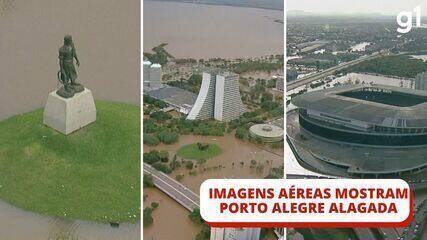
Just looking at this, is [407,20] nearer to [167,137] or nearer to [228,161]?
[228,161]

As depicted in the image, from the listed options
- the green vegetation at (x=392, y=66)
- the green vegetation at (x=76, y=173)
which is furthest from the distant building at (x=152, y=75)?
the green vegetation at (x=392, y=66)

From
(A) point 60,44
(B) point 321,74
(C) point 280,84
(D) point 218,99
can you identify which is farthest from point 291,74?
(A) point 60,44

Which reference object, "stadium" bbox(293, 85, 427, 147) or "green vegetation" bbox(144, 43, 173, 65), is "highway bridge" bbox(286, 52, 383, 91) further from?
"green vegetation" bbox(144, 43, 173, 65)

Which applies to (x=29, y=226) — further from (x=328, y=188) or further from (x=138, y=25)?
(x=328, y=188)

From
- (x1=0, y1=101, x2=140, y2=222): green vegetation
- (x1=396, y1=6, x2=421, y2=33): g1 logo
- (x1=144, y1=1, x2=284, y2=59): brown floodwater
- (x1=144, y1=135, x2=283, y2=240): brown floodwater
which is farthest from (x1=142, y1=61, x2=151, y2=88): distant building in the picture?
(x1=396, y1=6, x2=421, y2=33): g1 logo

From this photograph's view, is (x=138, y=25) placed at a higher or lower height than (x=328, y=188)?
higher

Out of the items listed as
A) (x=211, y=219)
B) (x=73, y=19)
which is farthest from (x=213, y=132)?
(x=73, y=19)

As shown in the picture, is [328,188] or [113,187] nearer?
[328,188]
